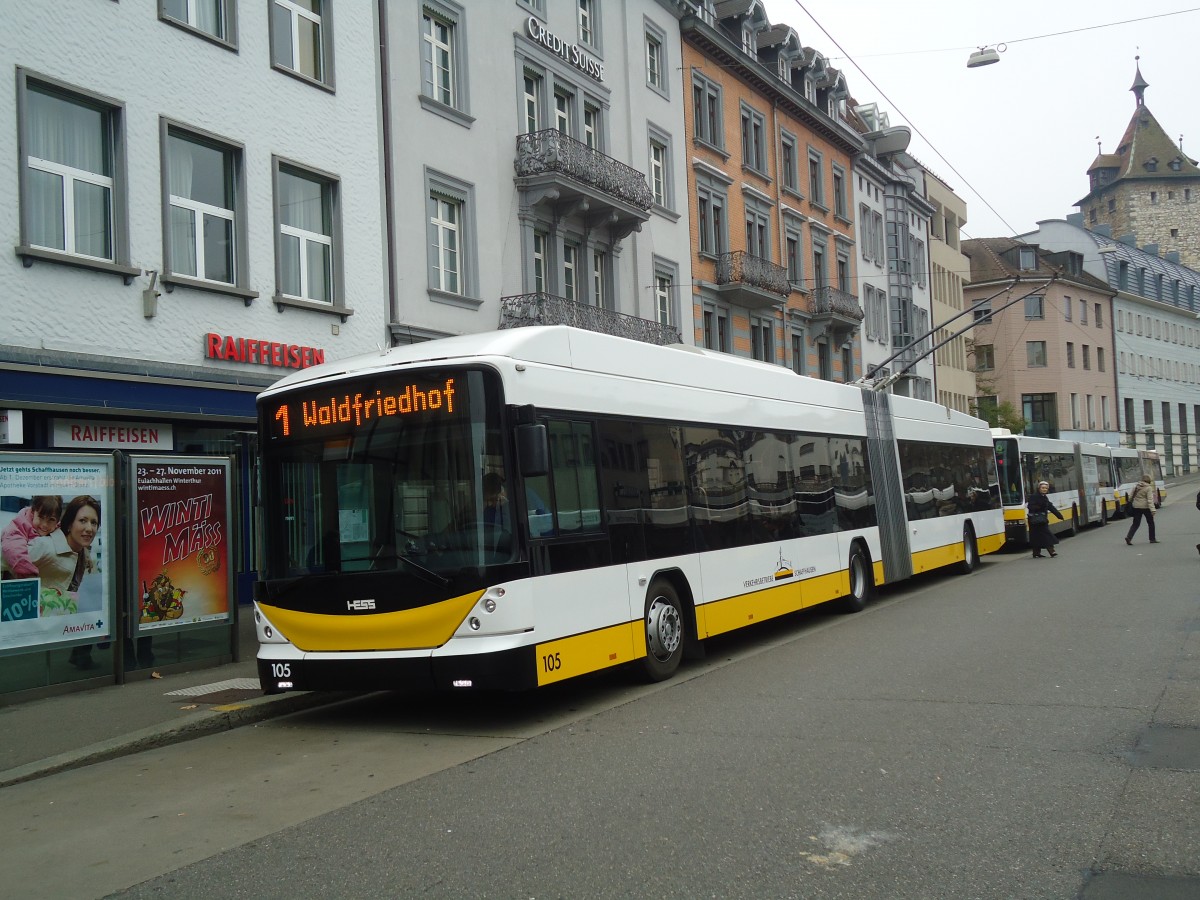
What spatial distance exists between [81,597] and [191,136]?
740cm

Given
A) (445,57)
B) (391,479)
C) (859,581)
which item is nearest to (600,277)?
(445,57)

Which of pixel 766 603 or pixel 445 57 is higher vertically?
pixel 445 57

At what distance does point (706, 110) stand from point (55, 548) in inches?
1021

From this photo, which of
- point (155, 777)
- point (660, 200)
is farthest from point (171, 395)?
point (660, 200)

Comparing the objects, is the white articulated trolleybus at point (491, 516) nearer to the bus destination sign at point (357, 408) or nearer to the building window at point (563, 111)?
the bus destination sign at point (357, 408)

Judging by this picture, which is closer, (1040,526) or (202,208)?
(202,208)

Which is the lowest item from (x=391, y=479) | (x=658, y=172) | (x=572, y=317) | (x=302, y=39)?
(x=391, y=479)

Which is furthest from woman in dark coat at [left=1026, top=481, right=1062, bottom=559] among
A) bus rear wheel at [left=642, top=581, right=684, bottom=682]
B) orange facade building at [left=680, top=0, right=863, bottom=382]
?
bus rear wheel at [left=642, top=581, right=684, bottom=682]

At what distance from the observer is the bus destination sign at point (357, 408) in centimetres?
895

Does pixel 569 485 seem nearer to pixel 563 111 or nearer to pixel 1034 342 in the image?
pixel 563 111

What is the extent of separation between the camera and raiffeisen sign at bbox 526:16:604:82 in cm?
2456

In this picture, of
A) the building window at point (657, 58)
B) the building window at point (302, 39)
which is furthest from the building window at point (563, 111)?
the building window at point (302, 39)

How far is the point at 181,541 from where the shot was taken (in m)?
12.3

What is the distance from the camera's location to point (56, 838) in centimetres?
647
